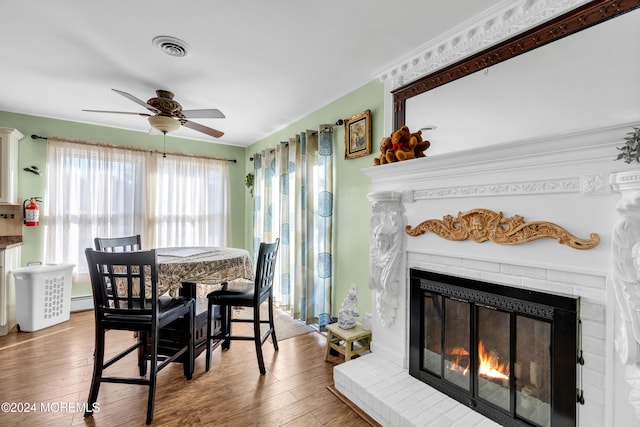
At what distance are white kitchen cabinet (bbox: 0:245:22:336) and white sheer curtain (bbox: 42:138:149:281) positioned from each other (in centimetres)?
28

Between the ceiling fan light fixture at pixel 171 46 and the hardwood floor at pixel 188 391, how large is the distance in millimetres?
2449

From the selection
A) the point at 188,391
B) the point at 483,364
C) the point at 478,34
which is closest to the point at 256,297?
the point at 188,391

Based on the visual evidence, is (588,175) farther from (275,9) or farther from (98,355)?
(98,355)

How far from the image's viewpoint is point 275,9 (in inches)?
68.4

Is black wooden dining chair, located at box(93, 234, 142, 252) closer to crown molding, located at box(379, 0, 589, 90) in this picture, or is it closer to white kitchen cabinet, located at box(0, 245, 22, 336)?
Answer: white kitchen cabinet, located at box(0, 245, 22, 336)

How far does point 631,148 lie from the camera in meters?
1.11

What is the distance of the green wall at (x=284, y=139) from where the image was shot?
2727 mm

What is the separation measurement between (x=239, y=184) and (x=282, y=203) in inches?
62.5

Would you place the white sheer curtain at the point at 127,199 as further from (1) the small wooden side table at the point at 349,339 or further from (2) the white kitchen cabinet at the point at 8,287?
(1) the small wooden side table at the point at 349,339

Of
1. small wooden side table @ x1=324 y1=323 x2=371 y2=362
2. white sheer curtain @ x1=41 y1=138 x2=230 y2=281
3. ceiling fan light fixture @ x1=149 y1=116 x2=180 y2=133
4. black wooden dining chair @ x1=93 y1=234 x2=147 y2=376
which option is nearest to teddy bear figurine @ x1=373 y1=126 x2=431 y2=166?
small wooden side table @ x1=324 y1=323 x2=371 y2=362

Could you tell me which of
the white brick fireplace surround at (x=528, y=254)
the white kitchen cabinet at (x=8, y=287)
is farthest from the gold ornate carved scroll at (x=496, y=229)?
the white kitchen cabinet at (x=8, y=287)

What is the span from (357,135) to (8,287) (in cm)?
417

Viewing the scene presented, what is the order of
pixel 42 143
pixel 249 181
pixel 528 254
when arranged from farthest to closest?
pixel 249 181 < pixel 42 143 < pixel 528 254

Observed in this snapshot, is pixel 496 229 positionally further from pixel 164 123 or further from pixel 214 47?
pixel 164 123
